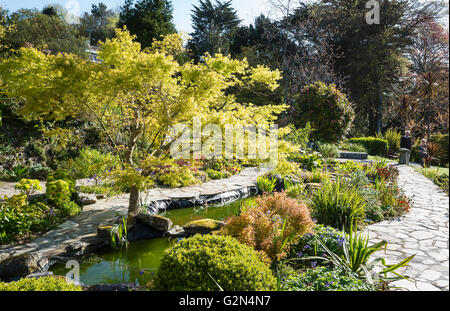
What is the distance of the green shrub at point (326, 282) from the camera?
269 cm

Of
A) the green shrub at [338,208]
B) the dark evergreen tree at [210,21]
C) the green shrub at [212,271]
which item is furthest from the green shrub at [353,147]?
the green shrub at [212,271]

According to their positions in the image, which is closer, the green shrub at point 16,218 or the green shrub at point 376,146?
the green shrub at point 16,218

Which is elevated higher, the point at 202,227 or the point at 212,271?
the point at 212,271

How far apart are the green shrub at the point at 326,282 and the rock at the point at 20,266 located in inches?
114

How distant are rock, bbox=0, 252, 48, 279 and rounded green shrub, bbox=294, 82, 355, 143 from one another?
11481 millimetres

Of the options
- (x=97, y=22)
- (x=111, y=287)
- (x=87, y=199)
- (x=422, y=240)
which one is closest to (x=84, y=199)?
(x=87, y=199)

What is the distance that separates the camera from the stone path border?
10.6ft

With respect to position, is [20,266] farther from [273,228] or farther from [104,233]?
[273,228]

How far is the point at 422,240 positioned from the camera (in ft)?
14.3

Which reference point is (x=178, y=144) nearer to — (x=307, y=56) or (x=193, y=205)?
(x=193, y=205)

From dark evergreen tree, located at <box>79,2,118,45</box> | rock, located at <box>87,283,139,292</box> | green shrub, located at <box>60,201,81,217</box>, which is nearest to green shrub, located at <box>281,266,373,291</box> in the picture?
rock, located at <box>87,283,139,292</box>

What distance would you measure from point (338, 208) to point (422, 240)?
1.20 metres

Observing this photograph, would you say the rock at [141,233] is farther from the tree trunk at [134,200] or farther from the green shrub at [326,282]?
the green shrub at [326,282]
